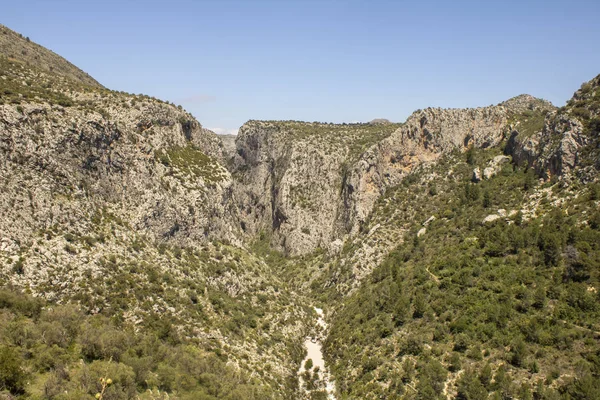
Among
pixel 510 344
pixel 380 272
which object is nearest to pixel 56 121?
pixel 380 272

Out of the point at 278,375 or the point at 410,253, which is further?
the point at 410,253

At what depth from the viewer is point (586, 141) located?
→ 5956cm

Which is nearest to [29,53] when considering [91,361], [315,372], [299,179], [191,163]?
[191,163]

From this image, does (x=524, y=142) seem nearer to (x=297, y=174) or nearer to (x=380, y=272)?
(x=380, y=272)

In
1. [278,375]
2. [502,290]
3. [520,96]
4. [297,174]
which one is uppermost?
[520,96]

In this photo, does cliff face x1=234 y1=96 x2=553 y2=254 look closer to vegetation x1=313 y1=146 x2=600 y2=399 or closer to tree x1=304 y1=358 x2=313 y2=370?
vegetation x1=313 y1=146 x2=600 y2=399

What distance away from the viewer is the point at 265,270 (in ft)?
241

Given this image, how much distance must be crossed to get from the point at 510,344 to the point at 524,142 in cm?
4710

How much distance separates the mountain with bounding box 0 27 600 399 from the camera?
3416 centimetres

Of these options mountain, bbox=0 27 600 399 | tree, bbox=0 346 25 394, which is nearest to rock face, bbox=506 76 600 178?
mountain, bbox=0 27 600 399

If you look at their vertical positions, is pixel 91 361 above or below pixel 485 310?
below

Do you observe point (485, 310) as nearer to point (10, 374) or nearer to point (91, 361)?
point (91, 361)

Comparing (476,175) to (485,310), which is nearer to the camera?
(485,310)

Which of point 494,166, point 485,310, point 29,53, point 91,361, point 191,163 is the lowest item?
point 91,361
